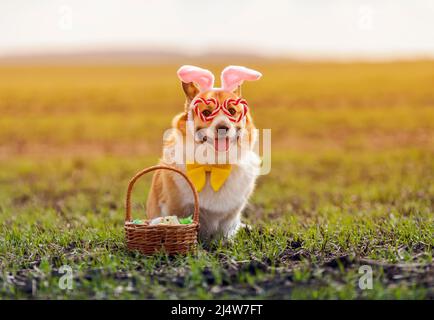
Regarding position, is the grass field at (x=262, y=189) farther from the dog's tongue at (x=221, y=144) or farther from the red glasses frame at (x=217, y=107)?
the red glasses frame at (x=217, y=107)

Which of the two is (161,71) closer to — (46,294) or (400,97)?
(400,97)

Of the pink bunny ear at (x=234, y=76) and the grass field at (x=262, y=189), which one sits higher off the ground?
the pink bunny ear at (x=234, y=76)

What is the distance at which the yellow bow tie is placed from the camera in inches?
220

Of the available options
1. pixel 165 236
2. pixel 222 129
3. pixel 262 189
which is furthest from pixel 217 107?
pixel 262 189

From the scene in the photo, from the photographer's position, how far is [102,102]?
84.6 ft

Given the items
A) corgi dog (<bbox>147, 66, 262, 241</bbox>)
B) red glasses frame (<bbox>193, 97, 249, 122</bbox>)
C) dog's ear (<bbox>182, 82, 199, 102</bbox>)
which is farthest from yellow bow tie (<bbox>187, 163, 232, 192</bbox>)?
dog's ear (<bbox>182, 82, 199, 102</bbox>)

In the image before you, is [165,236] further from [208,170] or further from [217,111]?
[217,111]

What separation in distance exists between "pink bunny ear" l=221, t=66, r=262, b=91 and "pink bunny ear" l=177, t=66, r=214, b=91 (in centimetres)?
13

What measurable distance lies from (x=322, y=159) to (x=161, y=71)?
73.6ft

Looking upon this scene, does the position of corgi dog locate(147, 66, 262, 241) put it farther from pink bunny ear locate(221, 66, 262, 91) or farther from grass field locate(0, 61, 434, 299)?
grass field locate(0, 61, 434, 299)

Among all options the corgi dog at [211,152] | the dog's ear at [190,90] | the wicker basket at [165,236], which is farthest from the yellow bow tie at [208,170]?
the dog's ear at [190,90]

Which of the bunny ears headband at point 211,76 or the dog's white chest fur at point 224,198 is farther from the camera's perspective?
the dog's white chest fur at point 224,198

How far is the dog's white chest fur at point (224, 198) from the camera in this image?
5738 millimetres

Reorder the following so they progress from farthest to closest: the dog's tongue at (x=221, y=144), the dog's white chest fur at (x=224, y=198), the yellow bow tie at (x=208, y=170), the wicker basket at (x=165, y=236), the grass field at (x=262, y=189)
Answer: the dog's white chest fur at (x=224, y=198), the yellow bow tie at (x=208, y=170), the dog's tongue at (x=221, y=144), the wicker basket at (x=165, y=236), the grass field at (x=262, y=189)
